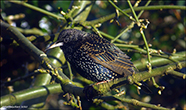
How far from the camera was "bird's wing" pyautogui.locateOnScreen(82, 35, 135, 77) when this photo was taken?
10.3ft

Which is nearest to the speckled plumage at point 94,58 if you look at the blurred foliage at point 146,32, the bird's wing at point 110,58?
the bird's wing at point 110,58

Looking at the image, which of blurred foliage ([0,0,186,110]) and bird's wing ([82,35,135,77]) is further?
blurred foliage ([0,0,186,110])

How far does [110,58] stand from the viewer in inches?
128

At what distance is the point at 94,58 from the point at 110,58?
0.25 meters

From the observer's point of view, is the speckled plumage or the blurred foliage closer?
the speckled plumage

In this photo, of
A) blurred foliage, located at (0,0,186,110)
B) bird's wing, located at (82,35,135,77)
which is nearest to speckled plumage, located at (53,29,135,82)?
bird's wing, located at (82,35,135,77)

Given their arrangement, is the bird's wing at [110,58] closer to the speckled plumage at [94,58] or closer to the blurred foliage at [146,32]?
the speckled plumage at [94,58]

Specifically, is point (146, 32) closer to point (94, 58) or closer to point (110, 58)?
point (110, 58)

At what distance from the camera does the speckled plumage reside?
3.12 meters

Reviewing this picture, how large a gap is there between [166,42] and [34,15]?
2591 millimetres

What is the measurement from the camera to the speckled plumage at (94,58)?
3121mm

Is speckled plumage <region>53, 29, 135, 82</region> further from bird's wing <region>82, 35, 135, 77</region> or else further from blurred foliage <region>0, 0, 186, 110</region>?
blurred foliage <region>0, 0, 186, 110</region>

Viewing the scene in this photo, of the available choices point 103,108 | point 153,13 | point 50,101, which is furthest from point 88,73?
point 50,101

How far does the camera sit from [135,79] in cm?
216
